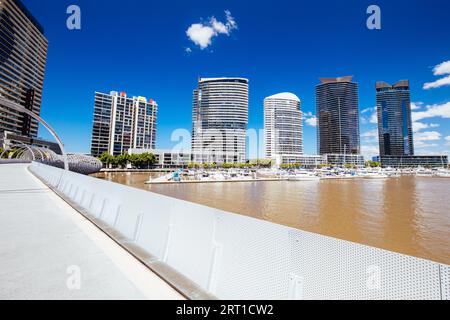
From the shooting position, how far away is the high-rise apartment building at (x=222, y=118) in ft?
517

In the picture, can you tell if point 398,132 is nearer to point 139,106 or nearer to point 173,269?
point 139,106

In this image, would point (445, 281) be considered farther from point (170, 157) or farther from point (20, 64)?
point (20, 64)

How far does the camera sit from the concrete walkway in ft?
10.2

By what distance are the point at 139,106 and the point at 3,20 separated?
7691cm

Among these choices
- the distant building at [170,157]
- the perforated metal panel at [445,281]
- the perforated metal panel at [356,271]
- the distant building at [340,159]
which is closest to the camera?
the perforated metal panel at [445,281]

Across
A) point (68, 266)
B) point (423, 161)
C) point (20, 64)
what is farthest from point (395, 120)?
point (20, 64)

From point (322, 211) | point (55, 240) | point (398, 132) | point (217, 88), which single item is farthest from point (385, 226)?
point (398, 132)

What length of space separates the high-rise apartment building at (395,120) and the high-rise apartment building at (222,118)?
380 ft

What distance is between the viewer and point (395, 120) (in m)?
181

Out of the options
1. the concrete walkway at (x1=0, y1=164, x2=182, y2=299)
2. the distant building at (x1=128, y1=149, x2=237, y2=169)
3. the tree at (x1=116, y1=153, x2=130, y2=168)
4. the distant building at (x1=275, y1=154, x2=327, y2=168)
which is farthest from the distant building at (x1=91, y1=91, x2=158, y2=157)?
the concrete walkway at (x1=0, y1=164, x2=182, y2=299)

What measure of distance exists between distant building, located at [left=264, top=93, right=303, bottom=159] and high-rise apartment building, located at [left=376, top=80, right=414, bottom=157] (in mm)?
66161

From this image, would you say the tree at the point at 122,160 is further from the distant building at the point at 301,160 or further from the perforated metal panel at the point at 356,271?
the perforated metal panel at the point at 356,271

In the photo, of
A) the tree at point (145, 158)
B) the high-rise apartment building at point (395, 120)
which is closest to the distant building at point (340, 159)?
the high-rise apartment building at point (395, 120)
